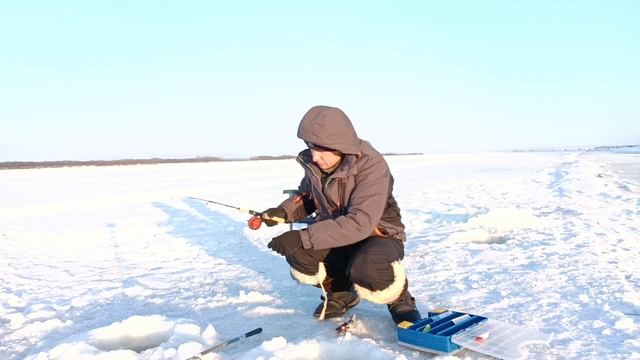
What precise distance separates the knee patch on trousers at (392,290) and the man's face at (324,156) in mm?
772

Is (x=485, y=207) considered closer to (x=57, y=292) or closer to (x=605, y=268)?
(x=605, y=268)

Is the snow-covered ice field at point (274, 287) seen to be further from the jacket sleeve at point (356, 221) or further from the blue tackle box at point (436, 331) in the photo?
the jacket sleeve at point (356, 221)

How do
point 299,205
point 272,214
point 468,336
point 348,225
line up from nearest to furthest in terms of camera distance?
point 468,336, point 348,225, point 272,214, point 299,205

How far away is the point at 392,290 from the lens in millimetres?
3260

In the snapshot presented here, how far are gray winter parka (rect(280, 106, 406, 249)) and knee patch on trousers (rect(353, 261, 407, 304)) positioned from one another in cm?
28

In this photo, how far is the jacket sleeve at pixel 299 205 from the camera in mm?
3858

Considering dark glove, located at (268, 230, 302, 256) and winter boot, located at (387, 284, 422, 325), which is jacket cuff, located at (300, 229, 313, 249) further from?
winter boot, located at (387, 284, 422, 325)

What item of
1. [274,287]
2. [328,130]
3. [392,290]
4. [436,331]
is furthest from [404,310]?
[274,287]

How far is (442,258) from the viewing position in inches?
207

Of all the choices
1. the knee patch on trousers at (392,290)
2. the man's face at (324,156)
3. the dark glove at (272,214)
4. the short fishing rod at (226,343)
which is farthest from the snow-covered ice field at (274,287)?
the man's face at (324,156)

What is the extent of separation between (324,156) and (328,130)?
0.24 metres

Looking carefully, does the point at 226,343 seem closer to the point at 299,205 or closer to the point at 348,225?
the point at 348,225

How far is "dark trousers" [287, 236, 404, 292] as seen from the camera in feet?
10.5

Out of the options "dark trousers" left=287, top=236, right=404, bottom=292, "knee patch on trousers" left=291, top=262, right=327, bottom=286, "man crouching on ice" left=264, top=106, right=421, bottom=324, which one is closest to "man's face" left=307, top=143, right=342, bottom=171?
"man crouching on ice" left=264, top=106, right=421, bottom=324
